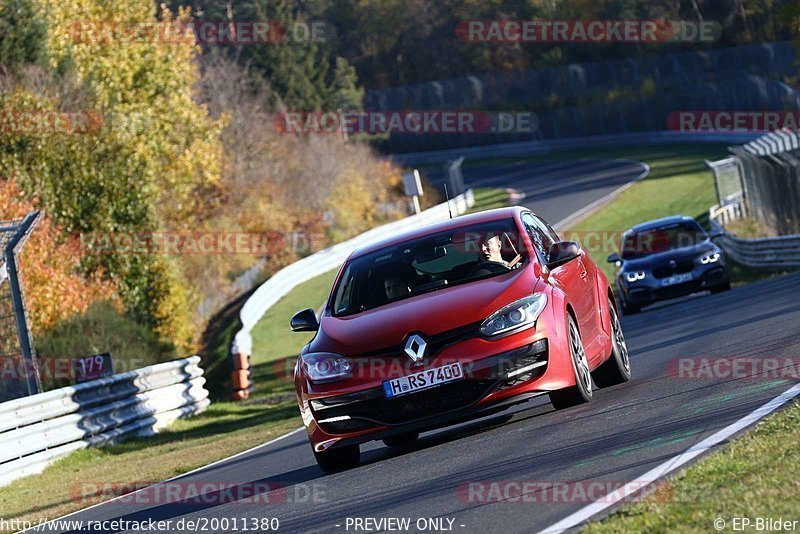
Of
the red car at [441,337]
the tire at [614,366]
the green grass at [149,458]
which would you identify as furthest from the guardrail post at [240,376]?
the red car at [441,337]

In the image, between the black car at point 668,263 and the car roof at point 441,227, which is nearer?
the car roof at point 441,227

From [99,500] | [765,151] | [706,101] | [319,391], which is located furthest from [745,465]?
[706,101]

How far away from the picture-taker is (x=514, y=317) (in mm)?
9484

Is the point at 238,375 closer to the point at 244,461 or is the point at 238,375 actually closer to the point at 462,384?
the point at 244,461

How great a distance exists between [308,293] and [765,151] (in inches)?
578

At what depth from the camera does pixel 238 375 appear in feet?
81.0

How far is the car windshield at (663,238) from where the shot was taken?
22.9 metres

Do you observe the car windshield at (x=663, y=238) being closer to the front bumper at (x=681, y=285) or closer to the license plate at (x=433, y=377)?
the front bumper at (x=681, y=285)

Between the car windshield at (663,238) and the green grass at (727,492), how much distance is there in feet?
51.6

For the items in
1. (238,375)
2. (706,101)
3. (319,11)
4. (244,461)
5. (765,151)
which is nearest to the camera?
(244,461)

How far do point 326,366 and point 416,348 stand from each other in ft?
2.47

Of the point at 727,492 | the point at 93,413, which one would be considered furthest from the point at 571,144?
the point at 727,492

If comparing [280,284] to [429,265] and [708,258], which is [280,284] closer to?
[708,258]

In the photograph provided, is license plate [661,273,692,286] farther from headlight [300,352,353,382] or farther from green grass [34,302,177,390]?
headlight [300,352,353,382]
